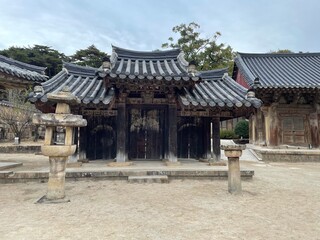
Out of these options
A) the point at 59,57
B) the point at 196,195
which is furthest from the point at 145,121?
the point at 59,57

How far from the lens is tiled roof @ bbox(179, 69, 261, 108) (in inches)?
310

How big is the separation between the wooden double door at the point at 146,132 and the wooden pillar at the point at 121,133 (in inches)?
30.3

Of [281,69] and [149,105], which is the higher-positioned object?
[281,69]

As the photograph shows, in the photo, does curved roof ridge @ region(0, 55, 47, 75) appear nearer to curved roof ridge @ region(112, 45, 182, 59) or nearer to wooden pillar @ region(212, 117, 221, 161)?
curved roof ridge @ region(112, 45, 182, 59)

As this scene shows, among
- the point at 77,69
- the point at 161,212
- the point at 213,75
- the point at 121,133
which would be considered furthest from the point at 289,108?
the point at 161,212

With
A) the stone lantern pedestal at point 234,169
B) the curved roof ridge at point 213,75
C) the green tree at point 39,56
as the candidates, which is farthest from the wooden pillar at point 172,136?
the green tree at point 39,56

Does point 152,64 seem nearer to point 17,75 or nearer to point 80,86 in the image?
point 80,86

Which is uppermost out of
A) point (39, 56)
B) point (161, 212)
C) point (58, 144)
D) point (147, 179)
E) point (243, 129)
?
point (39, 56)

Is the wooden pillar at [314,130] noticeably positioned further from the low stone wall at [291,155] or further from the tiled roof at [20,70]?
the tiled roof at [20,70]

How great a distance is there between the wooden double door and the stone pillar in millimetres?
4316

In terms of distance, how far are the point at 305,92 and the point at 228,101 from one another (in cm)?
885

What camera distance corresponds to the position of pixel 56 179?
5.06 meters

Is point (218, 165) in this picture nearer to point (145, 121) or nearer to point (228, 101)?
point (228, 101)

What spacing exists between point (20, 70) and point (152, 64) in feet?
16.1
